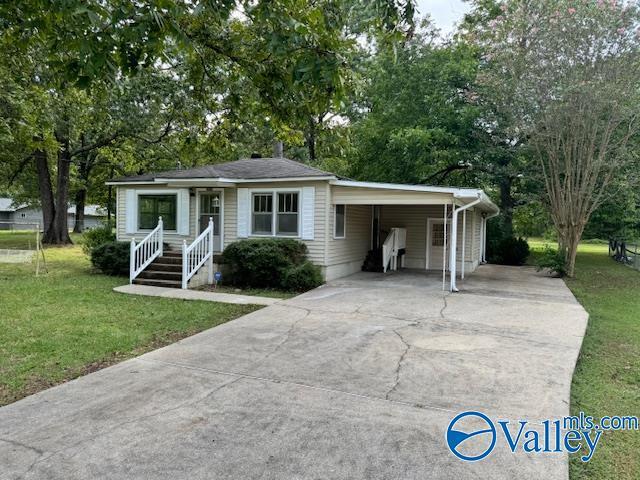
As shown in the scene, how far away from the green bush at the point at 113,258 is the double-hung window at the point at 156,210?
128cm

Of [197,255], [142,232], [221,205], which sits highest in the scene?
[221,205]

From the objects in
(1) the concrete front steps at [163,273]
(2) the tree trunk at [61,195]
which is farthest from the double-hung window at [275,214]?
(2) the tree trunk at [61,195]

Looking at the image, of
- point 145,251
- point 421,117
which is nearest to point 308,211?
point 145,251

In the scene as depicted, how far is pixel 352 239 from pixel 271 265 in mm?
3696

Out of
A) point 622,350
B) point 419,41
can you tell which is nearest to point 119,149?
point 419,41

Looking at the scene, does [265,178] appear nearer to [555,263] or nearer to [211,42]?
[211,42]

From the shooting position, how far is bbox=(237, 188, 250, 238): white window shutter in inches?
489

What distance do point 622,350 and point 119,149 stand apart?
21.2m

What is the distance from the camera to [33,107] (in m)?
10.3

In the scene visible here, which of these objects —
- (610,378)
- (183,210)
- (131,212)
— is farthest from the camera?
(131,212)

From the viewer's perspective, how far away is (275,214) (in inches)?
481

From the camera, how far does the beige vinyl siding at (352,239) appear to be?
12.0 metres

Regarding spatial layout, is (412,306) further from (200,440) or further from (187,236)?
(187,236)

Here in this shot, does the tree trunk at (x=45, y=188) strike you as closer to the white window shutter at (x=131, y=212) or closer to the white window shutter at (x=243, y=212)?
the white window shutter at (x=131, y=212)
